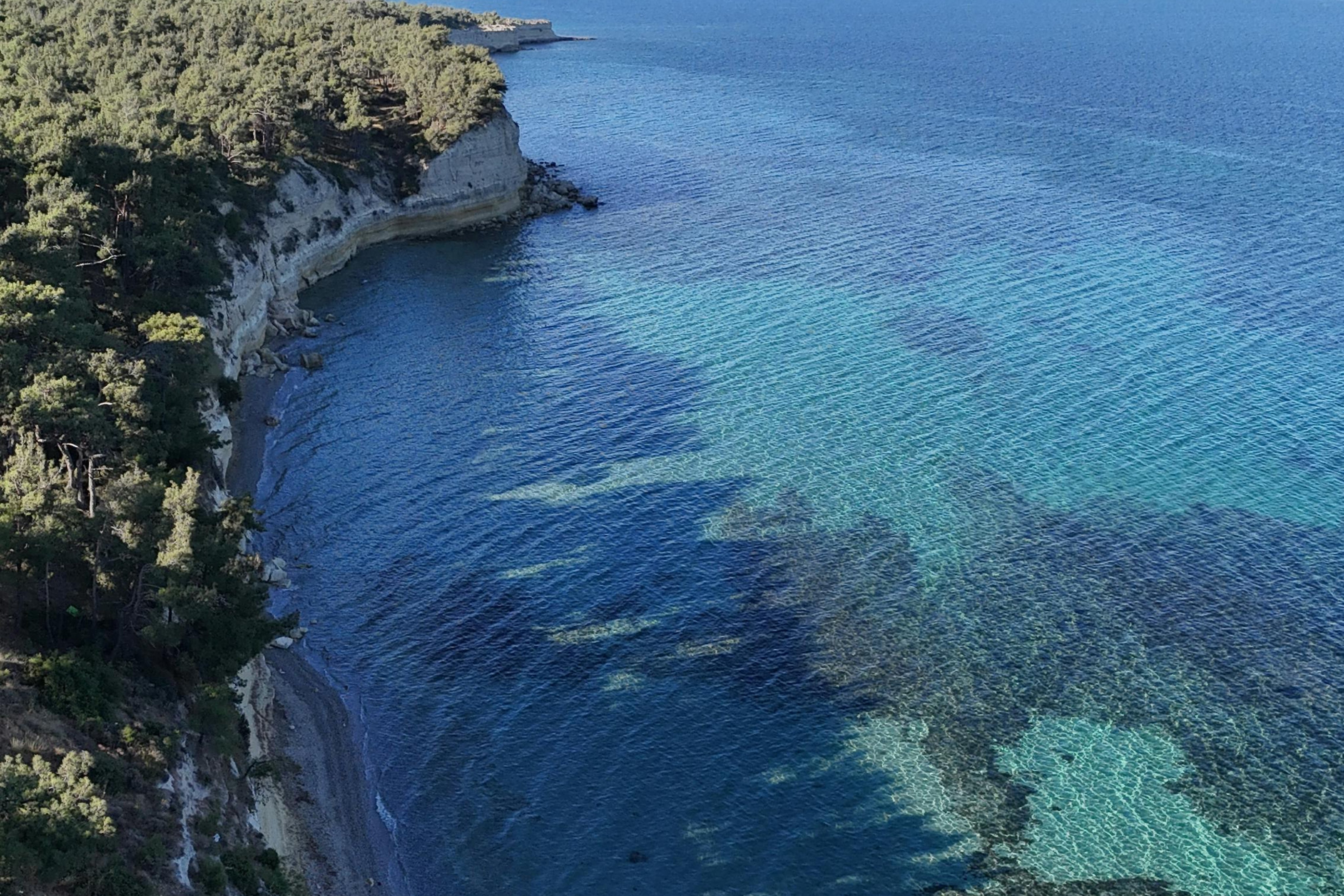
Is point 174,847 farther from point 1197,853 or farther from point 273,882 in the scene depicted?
point 1197,853

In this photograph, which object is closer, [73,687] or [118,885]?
[118,885]

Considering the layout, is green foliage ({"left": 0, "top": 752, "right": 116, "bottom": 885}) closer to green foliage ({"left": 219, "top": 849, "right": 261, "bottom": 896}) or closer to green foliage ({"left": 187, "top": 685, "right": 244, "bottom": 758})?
green foliage ({"left": 219, "top": 849, "right": 261, "bottom": 896})

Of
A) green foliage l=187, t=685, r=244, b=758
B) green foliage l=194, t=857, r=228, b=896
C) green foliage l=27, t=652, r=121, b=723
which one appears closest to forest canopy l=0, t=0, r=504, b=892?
green foliage l=27, t=652, r=121, b=723

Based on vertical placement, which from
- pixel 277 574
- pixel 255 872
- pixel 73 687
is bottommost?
pixel 277 574

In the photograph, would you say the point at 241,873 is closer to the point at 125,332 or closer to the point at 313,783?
the point at 313,783

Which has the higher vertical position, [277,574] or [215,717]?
[215,717]

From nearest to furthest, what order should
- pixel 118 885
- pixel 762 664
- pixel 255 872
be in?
pixel 118 885, pixel 255 872, pixel 762 664

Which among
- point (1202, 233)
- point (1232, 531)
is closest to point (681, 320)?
point (1232, 531)

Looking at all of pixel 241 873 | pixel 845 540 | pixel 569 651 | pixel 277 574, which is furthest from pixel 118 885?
pixel 845 540

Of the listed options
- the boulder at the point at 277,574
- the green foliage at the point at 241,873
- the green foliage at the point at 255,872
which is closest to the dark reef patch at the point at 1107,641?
the boulder at the point at 277,574
